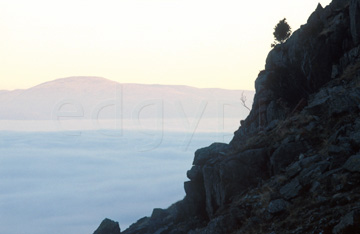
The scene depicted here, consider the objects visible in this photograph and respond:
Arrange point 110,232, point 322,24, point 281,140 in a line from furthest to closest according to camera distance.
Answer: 1. point 110,232
2. point 322,24
3. point 281,140

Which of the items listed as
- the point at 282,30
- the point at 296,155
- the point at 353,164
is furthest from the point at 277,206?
the point at 282,30

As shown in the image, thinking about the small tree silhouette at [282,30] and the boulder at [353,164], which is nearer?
the boulder at [353,164]

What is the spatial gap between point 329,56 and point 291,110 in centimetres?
613

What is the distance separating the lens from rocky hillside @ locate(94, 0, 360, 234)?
45.6 feet

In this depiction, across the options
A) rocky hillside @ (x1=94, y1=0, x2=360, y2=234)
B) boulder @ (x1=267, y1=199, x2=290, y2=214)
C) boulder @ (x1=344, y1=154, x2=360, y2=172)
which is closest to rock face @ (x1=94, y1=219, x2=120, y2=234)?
rocky hillside @ (x1=94, y1=0, x2=360, y2=234)

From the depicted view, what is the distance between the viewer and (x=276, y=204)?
1577 cm

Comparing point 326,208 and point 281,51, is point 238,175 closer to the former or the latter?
point 326,208

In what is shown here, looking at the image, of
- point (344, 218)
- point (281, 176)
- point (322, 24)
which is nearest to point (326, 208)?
point (344, 218)

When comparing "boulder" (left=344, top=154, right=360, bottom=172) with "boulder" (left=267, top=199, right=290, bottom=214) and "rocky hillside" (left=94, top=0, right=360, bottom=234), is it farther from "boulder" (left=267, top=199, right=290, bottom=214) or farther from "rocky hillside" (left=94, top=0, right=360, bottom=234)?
"boulder" (left=267, top=199, right=290, bottom=214)

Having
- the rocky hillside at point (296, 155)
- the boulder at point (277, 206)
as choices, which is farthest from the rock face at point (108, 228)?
the boulder at point (277, 206)

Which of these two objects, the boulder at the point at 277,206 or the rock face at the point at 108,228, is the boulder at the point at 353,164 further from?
the rock face at the point at 108,228

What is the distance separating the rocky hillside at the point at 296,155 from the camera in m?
13.9

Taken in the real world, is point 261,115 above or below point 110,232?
above

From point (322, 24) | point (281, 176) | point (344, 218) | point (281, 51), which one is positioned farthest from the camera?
point (281, 51)
